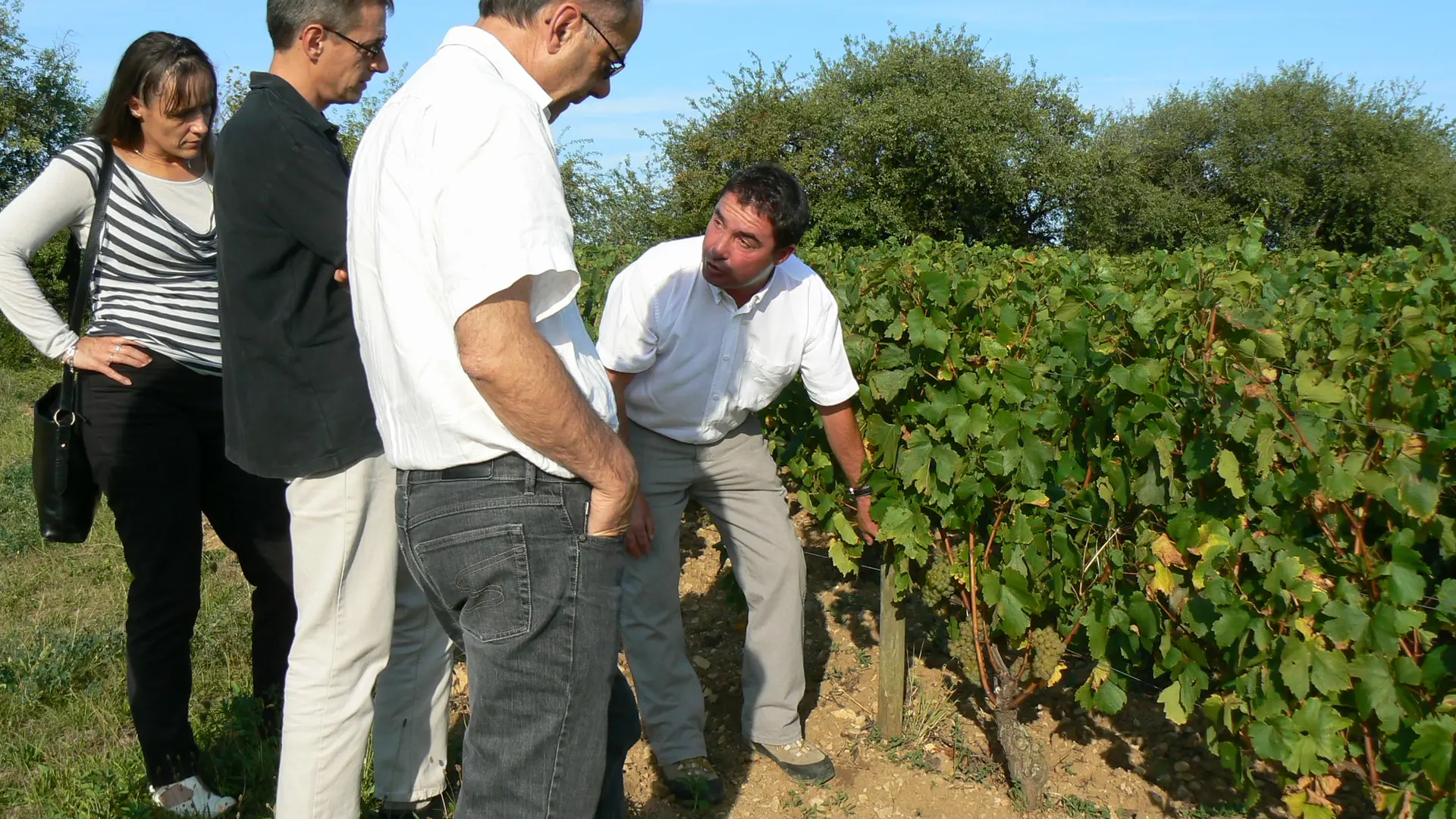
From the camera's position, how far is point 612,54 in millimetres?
1904

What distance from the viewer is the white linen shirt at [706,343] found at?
130 inches

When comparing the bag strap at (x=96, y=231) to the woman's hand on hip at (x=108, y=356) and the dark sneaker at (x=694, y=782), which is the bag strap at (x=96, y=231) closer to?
the woman's hand on hip at (x=108, y=356)

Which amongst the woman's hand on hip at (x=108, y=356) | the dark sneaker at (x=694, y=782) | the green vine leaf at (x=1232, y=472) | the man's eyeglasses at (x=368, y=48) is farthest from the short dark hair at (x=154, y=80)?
the green vine leaf at (x=1232, y=472)

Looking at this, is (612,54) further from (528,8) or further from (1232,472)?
(1232,472)

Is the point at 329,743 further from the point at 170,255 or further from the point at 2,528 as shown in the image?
the point at 2,528

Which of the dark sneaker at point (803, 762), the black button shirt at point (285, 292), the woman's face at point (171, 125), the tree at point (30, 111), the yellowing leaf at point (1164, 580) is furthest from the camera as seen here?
the tree at point (30, 111)

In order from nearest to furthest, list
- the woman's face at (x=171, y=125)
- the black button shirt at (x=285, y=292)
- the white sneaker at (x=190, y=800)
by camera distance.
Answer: the black button shirt at (x=285, y=292)
the woman's face at (x=171, y=125)
the white sneaker at (x=190, y=800)

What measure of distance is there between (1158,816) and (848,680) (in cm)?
127

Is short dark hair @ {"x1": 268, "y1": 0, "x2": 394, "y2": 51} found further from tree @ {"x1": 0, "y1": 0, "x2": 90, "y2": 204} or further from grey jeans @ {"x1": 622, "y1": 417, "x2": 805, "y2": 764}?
Answer: tree @ {"x1": 0, "y1": 0, "x2": 90, "y2": 204}

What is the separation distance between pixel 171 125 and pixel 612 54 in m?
1.64

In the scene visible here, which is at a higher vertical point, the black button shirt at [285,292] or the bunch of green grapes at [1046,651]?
the black button shirt at [285,292]

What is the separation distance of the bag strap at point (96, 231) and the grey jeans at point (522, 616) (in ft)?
5.37

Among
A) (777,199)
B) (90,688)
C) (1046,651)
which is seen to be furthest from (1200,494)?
(90,688)

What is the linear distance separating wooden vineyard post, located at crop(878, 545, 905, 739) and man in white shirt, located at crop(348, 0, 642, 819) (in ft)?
6.40
